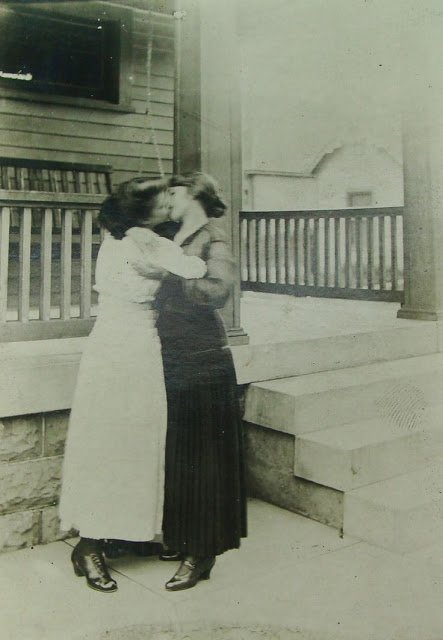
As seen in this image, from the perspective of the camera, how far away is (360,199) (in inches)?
501

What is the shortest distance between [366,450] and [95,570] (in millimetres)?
1329

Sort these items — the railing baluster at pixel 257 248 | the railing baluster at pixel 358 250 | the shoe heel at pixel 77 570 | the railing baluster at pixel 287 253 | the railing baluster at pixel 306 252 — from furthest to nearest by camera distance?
1. the railing baluster at pixel 257 248
2. the railing baluster at pixel 287 253
3. the railing baluster at pixel 306 252
4. the railing baluster at pixel 358 250
5. the shoe heel at pixel 77 570

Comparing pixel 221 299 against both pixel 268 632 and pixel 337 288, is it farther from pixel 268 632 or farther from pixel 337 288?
pixel 337 288

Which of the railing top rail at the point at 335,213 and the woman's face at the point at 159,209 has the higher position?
the railing top rail at the point at 335,213

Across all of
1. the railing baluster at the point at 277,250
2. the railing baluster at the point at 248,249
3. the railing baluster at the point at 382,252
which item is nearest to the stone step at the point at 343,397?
the railing baluster at the point at 382,252

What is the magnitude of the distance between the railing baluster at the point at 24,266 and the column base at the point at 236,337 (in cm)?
105

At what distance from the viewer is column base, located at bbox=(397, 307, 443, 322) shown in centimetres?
477

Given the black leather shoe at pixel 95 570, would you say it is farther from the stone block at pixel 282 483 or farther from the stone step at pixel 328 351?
the stone step at pixel 328 351

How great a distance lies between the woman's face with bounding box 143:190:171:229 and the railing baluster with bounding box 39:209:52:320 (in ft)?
3.14

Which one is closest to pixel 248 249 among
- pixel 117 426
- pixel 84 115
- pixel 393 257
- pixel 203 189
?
pixel 393 257

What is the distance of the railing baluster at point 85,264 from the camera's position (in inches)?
134

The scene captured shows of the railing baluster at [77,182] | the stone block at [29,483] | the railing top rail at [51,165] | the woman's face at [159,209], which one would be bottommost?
the stone block at [29,483]

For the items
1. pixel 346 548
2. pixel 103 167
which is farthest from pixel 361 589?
pixel 103 167

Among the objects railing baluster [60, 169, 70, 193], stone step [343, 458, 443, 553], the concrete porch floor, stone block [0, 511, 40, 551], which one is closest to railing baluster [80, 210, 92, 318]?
stone block [0, 511, 40, 551]
